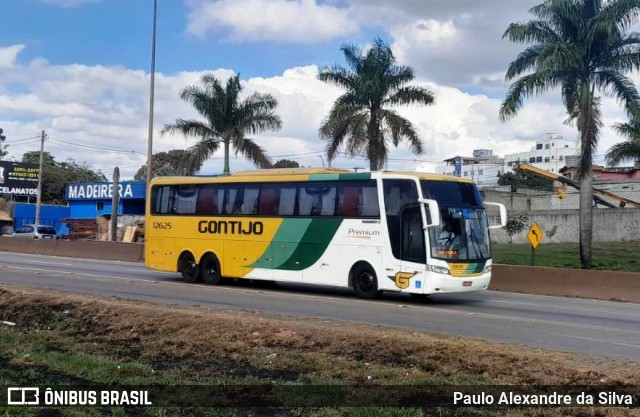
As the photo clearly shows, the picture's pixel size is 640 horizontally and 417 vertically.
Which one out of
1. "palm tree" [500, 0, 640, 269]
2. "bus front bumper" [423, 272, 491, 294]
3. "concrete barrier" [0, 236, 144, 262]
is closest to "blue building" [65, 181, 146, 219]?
"concrete barrier" [0, 236, 144, 262]

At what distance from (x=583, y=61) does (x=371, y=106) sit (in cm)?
1016

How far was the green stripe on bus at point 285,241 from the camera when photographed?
19266 mm

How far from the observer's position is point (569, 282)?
71.5ft

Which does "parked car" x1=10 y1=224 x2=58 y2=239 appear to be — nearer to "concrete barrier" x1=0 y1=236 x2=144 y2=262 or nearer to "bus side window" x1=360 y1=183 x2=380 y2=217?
"concrete barrier" x1=0 y1=236 x2=144 y2=262

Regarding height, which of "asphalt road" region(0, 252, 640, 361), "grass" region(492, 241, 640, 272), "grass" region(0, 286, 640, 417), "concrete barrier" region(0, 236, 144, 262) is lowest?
"asphalt road" region(0, 252, 640, 361)

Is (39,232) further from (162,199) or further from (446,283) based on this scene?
(446,283)

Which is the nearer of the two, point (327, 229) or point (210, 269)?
point (327, 229)

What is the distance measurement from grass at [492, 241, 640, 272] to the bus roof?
13485 millimetres

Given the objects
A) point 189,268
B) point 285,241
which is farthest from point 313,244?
point 189,268

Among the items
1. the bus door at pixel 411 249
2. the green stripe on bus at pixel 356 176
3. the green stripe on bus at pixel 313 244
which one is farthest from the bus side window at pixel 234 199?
the bus door at pixel 411 249

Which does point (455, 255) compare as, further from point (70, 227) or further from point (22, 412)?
point (70, 227)

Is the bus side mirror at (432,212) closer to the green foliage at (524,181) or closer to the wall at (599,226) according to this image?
the wall at (599,226)

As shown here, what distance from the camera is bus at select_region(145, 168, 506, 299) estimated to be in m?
17.0

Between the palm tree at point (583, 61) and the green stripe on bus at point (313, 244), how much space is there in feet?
41.4
